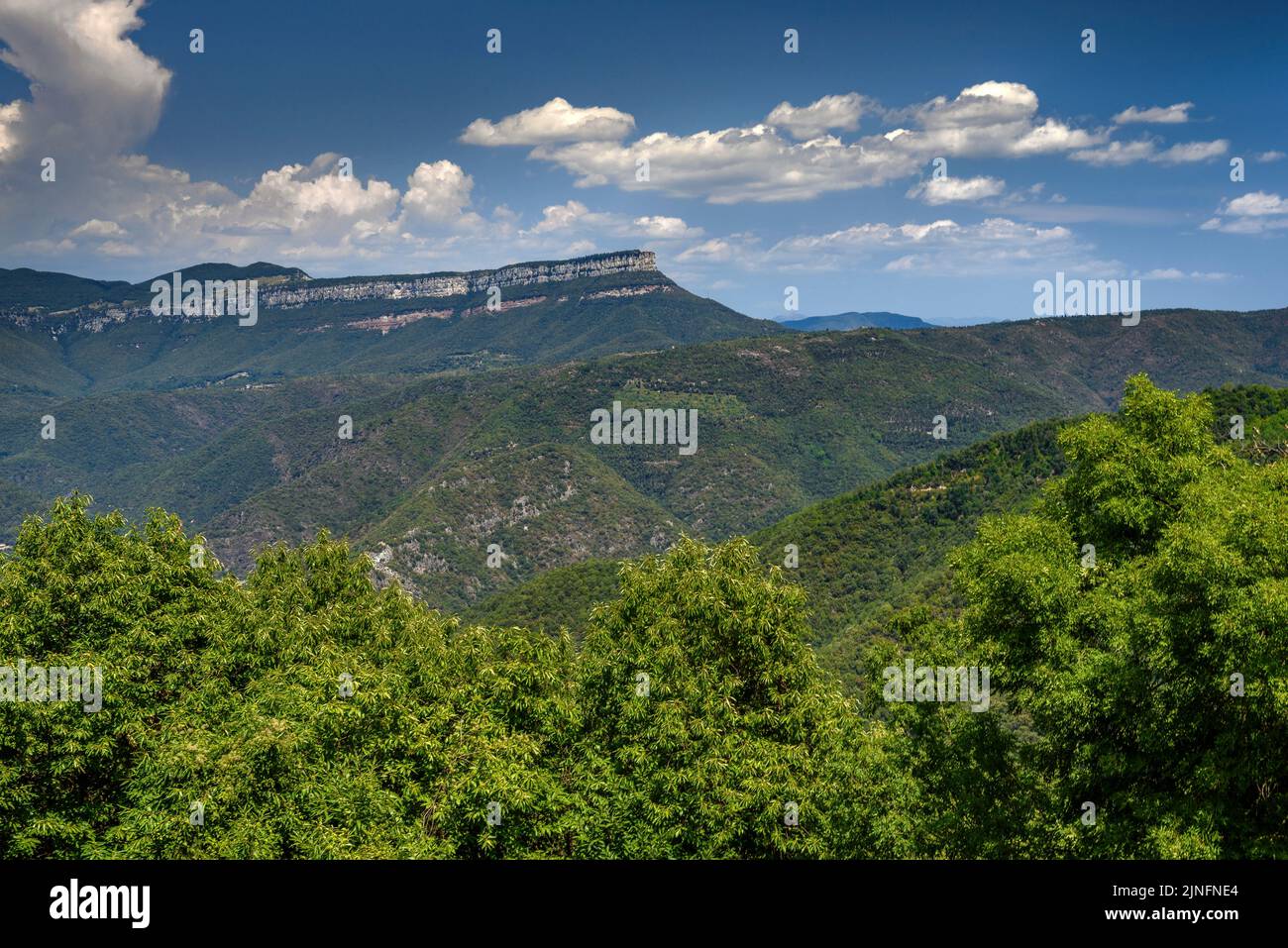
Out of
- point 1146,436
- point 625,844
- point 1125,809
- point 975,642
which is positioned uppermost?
point 1146,436

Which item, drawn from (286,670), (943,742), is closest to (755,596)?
(943,742)

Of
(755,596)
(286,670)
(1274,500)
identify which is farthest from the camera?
(286,670)

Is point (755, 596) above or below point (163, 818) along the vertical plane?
above
